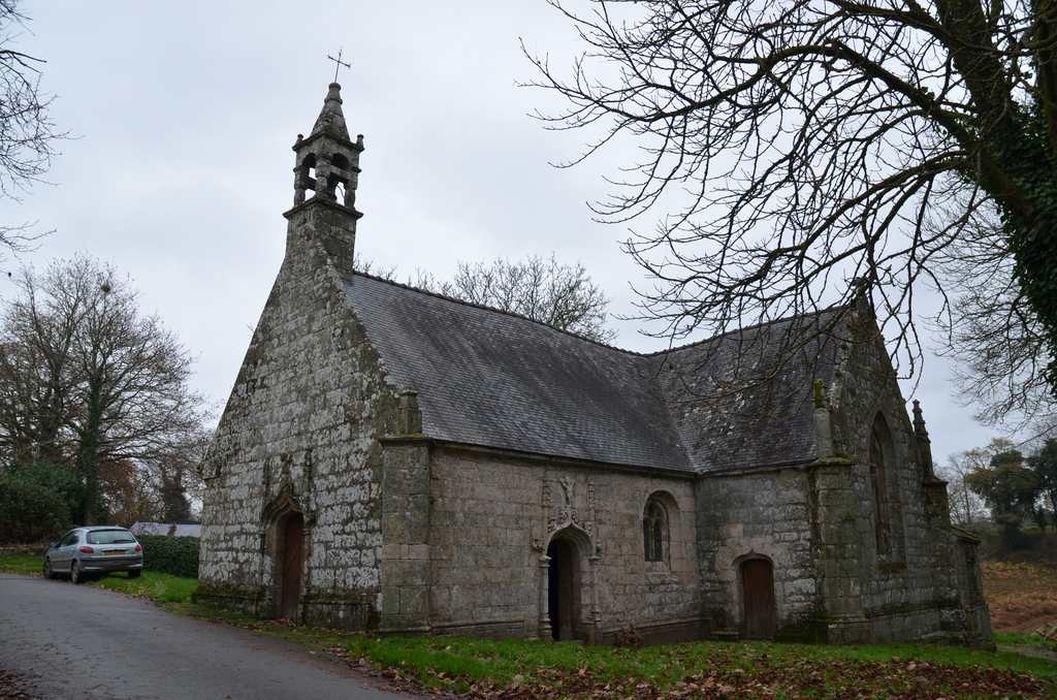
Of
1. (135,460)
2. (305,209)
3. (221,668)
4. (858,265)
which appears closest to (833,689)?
(858,265)

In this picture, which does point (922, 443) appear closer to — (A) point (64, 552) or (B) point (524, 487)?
(B) point (524, 487)

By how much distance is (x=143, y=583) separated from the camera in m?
21.9

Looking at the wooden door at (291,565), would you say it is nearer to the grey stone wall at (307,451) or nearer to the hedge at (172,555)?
the grey stone wall at (307,451)

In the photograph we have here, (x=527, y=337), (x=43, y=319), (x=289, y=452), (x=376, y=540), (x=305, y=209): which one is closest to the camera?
(x=376, y=540)

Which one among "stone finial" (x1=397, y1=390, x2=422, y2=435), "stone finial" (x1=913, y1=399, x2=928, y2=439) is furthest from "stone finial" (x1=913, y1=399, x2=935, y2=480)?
"stone finial" (x1=397, y1=390, x2=422, y2=435)

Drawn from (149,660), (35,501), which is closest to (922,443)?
(149,660)

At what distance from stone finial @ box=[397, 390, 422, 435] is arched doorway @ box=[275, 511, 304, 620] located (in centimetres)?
400

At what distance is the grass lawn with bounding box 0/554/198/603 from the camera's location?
19447 millimetres

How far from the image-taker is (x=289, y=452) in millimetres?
16828

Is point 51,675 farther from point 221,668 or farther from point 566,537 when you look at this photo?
point 566,537

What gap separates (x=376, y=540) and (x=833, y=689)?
7765mm

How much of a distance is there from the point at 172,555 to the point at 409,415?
56.3ft

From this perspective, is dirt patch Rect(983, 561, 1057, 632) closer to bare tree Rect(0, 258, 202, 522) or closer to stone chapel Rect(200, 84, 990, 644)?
stone chapel Rect(200, 84, 990, 644)

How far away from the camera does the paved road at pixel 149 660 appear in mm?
9070
